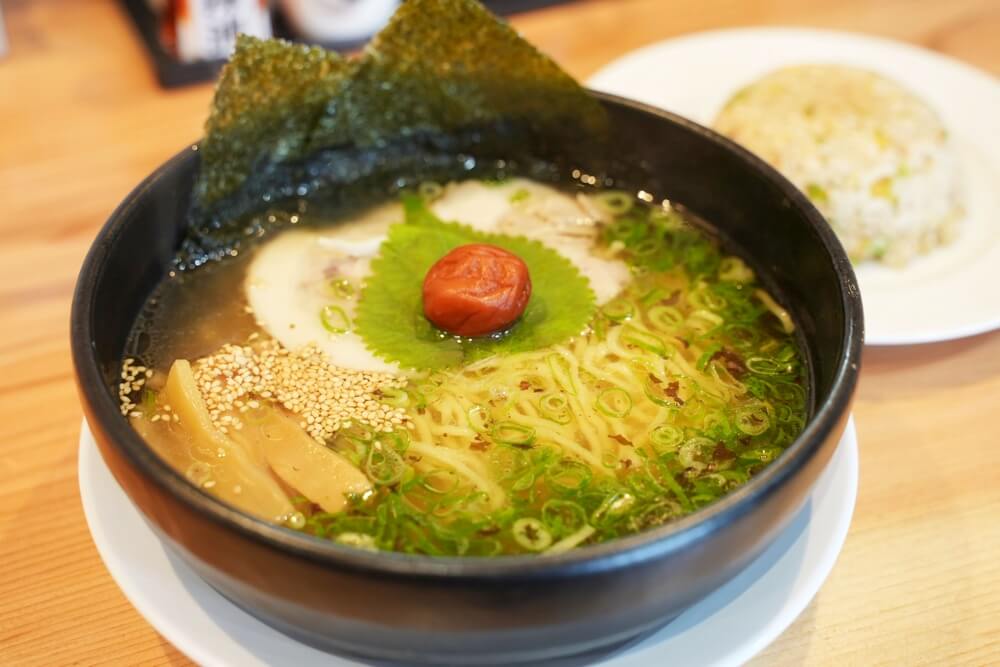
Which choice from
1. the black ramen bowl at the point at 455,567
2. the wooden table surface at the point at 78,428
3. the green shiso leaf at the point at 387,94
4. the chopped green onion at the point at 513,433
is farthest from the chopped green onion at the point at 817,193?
the chopped green onion at the point at 513,433

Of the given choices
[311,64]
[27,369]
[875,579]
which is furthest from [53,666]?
[875,579]

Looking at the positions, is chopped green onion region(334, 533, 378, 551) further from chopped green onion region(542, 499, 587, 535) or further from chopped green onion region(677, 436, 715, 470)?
chopped green onion region(677, 436, 715, 470)

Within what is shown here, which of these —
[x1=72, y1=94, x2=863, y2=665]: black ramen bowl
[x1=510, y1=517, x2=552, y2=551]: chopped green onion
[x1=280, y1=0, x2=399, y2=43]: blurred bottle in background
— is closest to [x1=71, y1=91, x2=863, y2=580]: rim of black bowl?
[x1=72, y1=94, x2=863, y2=665]: black ramen bowl

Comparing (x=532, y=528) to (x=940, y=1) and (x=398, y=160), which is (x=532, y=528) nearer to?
(x=398, y=160)

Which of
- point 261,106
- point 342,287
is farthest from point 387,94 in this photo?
point 342,287

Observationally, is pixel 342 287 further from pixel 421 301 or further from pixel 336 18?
pixel 336 18

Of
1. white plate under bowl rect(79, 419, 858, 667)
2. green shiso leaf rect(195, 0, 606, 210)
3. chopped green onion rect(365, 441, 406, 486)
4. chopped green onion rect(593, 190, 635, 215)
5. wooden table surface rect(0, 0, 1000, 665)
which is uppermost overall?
green shiso leaf rect(195, 0, 606, 210)
